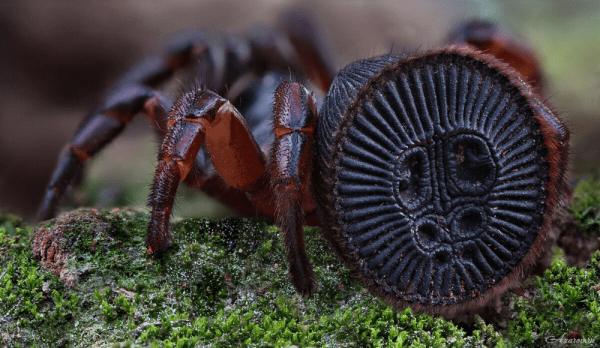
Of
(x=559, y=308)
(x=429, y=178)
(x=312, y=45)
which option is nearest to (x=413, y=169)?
(x=429, y=178)

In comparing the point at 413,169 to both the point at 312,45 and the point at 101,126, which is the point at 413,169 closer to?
the point at 101,126

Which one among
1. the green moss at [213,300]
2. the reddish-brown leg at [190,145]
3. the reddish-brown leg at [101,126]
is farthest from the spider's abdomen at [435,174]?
the reddish-brown leg at [101,126]

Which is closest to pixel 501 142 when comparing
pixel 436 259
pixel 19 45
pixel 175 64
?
pixel 436 259

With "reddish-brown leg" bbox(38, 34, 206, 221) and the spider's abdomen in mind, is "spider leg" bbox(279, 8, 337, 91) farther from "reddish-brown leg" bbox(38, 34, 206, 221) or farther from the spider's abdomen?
the spider's abdomen

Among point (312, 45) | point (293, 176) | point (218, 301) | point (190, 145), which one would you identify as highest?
point (312, 45)

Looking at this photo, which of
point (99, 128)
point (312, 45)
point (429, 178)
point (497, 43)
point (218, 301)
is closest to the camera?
point (429, 178)

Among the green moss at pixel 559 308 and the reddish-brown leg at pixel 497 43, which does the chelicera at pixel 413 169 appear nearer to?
the green moss at pixel 559 308

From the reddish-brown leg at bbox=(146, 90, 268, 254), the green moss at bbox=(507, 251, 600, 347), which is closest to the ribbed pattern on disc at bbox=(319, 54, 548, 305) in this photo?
the green moss at bbox=(507, 251, 600, 347)

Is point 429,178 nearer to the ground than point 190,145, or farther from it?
nearer to the ground
